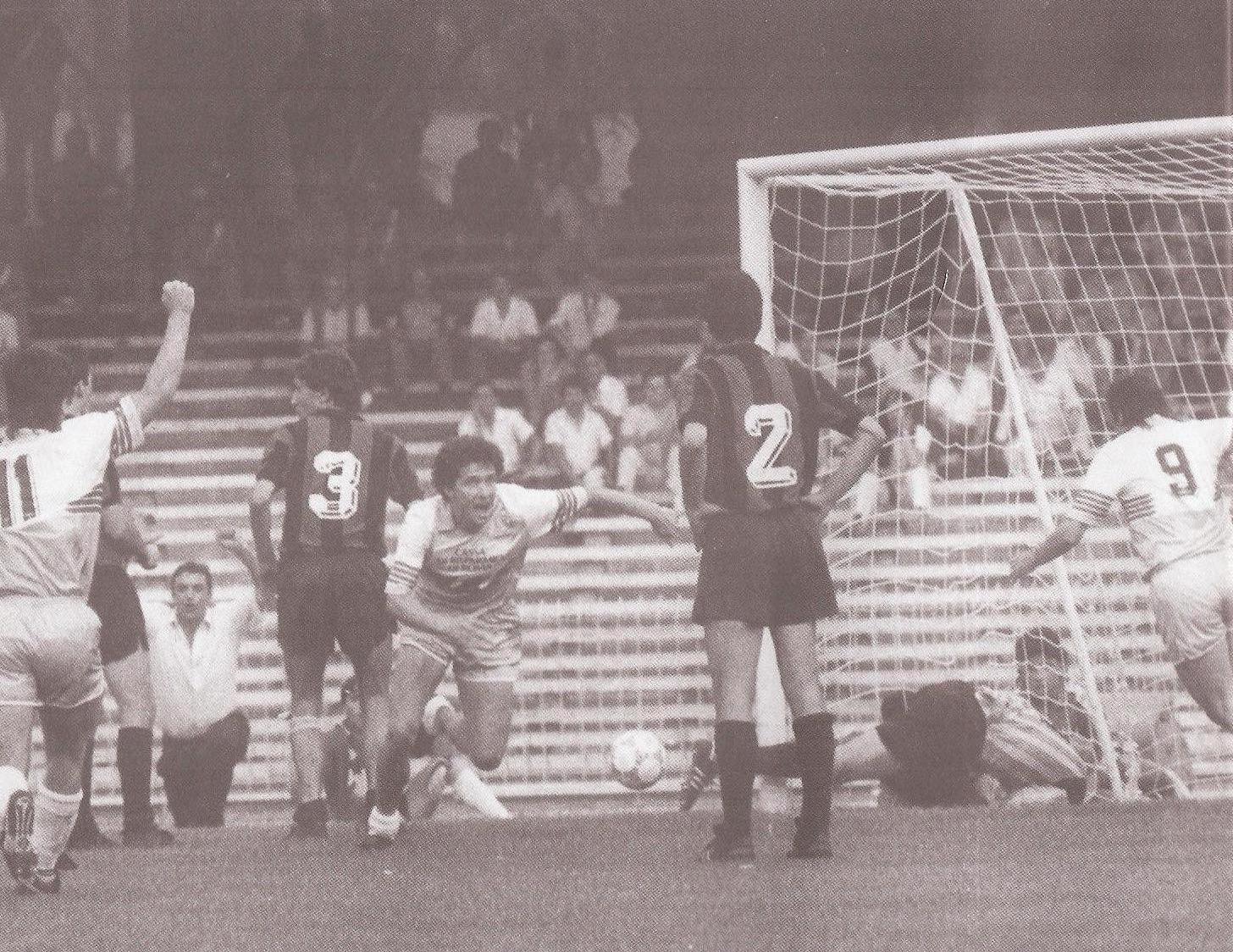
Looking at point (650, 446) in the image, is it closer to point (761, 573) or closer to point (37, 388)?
point (761, 573)

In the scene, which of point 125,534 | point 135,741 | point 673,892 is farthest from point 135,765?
point 673,892

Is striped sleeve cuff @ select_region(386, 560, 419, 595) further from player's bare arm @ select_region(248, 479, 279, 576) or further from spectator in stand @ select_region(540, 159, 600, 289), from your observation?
spectator in stand @ select_region(540, 159, 600, 289)

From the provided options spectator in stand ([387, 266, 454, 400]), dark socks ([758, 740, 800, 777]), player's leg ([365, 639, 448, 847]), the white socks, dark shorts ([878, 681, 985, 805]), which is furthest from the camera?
spectator in stand ([387, 266, 454, 400])

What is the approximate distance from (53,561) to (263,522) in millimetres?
2589

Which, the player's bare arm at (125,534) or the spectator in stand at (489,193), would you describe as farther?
the spectator in stand at (489,193)

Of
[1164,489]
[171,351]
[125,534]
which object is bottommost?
[125,534]

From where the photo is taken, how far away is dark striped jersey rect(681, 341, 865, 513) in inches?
308

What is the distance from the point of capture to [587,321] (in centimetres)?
1816

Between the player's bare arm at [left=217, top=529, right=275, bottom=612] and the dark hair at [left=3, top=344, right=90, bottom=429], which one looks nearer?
the dark hair at [left=3, top=344, right=90, bottom=429]

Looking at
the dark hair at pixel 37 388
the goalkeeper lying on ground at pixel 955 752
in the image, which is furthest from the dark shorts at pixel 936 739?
the dark hair at pixel 37 388

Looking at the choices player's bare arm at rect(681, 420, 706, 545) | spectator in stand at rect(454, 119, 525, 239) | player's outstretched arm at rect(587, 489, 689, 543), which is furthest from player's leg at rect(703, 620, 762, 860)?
spectator in stand at rect(454, 119, 525, 239)

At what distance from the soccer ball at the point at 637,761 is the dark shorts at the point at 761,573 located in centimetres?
409

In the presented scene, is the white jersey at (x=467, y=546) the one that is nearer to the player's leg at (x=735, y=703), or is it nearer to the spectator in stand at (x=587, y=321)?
the player's leg at (x=735, y=703)

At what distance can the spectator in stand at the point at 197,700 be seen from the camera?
40.8 feet
